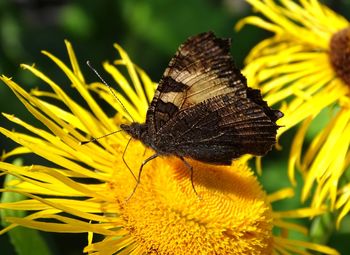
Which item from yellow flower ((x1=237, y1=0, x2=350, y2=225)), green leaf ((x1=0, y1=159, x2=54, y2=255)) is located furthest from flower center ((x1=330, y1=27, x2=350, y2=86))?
green leaf ((x1=0, y1=159, x2=54, y2=255))

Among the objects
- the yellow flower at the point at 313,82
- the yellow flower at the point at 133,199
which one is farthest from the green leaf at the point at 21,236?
the yellow flower at the point at 313,82

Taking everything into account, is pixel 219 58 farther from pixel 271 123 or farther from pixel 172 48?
pixel 172 48

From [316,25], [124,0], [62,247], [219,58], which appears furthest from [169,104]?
→ [124,0]

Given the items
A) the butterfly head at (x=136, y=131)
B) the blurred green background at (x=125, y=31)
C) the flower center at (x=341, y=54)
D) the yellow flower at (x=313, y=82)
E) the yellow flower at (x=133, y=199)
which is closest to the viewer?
the yellow flower at (x=133, y=199)

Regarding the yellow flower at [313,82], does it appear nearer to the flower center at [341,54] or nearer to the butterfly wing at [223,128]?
the flower center at [341,54]

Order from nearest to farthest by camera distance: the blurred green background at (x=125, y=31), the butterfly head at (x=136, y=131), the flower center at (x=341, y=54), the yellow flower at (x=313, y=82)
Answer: the butterfly head at (x=136, y=131) < the yellow flower at (x=313, y=82) < the flower center at (x=341, y=54) < the blurred green background at (x=125, y=31)

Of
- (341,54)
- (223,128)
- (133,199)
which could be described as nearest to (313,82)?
(341,54)

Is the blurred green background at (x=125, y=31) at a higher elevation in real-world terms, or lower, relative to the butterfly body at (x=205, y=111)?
higher

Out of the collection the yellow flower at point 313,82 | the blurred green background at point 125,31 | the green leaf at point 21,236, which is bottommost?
the yellow flower at point 313,82

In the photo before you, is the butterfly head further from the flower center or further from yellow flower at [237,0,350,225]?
the flower center
